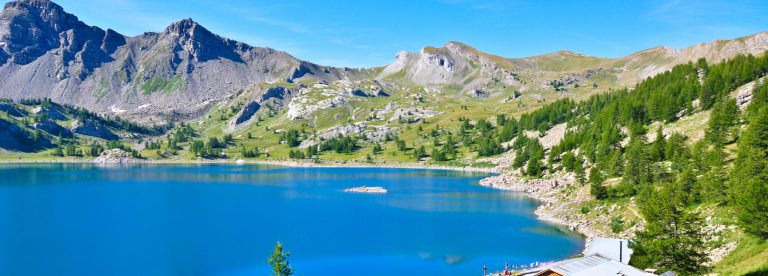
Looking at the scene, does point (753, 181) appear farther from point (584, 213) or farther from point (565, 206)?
point (565, 206)

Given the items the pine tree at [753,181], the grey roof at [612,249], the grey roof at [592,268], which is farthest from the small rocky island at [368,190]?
the grey roof at [592,268]

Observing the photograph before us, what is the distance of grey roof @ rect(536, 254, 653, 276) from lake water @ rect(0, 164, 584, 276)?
79.6 feet

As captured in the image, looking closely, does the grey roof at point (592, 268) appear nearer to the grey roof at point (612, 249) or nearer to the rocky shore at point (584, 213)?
the grey roof at point (612, 249)

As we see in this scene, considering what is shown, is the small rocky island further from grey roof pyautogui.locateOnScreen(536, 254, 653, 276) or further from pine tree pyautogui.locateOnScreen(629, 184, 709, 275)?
grey roof pyautogui.locateOnScreen(536, 254, 653, 276)

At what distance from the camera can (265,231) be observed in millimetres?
88312

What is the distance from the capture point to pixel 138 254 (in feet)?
235

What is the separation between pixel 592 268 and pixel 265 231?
2422 inches

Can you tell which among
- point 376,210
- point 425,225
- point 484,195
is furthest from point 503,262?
point 484,195

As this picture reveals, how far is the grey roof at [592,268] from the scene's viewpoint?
122 ft

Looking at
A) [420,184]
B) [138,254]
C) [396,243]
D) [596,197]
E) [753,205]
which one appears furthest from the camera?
[420,184]

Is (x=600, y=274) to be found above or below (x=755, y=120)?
below

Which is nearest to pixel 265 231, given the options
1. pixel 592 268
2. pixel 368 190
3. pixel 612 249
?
pixel 612 249

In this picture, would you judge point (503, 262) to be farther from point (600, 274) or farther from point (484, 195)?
point (484, 195)

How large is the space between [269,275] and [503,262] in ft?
95.7
